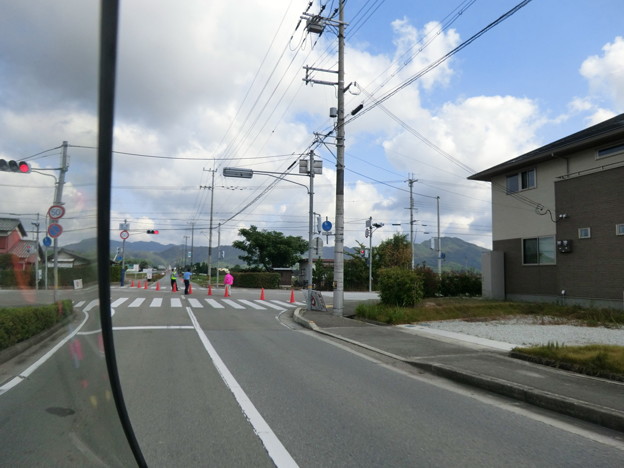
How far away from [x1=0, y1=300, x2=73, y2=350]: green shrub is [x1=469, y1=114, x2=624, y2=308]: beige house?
16877 mm

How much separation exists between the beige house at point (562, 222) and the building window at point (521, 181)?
1.6 inches

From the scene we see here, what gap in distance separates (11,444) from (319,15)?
1739 cm

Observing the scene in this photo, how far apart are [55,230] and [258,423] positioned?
3.58 m

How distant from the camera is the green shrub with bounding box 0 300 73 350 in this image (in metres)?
2.20

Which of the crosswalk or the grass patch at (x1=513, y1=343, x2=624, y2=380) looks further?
the crosswalk

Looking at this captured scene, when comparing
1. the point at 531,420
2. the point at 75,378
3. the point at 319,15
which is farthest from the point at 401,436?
the point at 319,15

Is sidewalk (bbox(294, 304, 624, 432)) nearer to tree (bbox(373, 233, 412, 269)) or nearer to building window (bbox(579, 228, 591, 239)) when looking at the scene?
building window (bbox(579, 228, 591, 239))

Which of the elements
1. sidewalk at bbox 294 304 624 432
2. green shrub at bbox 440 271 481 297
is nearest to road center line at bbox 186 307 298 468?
sidewalk at bbox 294 304 624 432

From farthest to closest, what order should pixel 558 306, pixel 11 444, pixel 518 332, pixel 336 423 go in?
pixel 558 306 → pixel 518 332 → pixel 336 423 → pixel 11 444

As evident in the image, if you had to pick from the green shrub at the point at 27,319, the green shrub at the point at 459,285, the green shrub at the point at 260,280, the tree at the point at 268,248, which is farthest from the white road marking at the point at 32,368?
the tree at the point at 268,248

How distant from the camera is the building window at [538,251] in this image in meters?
18.7

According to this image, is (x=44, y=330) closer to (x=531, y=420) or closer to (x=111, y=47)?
(x=111, y=47)

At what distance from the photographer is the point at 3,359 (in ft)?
8.14

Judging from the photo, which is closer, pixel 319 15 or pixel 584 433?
pixel 584 433
